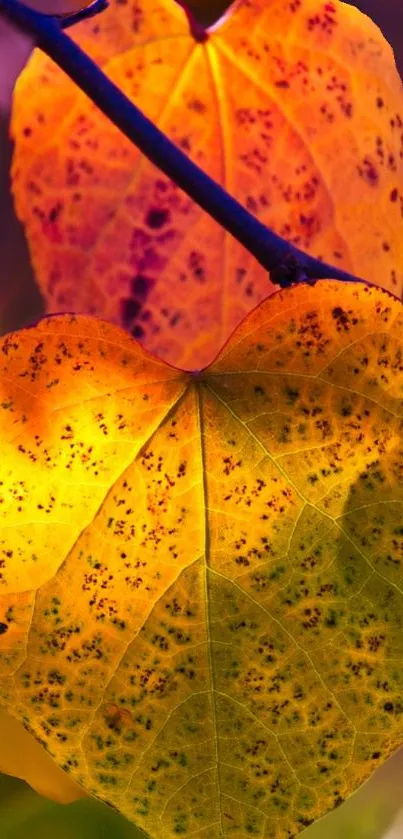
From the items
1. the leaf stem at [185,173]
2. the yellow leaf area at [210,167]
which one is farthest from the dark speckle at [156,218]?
the leaf stem at [185,173]

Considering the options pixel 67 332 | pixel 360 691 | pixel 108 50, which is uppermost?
pixel 108 50

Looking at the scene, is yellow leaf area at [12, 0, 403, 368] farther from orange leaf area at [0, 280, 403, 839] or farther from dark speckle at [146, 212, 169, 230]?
orange leaf area at [0, 280, 403, 839]

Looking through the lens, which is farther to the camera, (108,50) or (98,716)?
(108,50)

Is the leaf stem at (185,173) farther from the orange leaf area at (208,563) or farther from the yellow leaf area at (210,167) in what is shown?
the yellow leaf area at (210,167)

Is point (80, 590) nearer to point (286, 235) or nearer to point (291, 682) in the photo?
point (291, 682)

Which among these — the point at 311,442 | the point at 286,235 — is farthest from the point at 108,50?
the point at 311,442

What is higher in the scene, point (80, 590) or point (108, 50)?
point (108, 50)

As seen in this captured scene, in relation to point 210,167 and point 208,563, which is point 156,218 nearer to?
point 210,167
